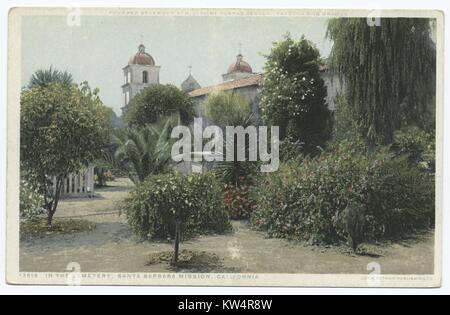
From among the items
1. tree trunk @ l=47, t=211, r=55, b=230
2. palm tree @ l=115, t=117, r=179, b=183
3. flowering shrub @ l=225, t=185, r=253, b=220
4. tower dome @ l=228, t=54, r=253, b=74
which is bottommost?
tree trunk @ l=47, t=211, r=55, b=230

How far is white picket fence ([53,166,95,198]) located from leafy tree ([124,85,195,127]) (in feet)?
4.56

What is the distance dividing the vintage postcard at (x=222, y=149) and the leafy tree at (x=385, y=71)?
0.02 metres

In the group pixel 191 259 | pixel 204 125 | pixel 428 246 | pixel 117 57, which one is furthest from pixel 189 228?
pixel 428 246

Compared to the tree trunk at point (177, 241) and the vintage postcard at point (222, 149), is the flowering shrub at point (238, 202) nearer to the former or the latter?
the vintage postcard at point (222, 149)

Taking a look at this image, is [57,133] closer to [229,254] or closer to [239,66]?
[239,66]

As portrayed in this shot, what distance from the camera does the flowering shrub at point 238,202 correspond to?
8320 mm

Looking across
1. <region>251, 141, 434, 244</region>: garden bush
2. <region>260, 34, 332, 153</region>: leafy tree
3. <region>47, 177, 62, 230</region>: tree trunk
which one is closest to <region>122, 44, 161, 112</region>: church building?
<region>47, 177, 62, 230</region>: tree trunk

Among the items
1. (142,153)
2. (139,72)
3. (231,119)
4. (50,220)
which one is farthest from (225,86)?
(50,220)

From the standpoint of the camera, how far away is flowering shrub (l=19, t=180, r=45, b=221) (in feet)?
25.8

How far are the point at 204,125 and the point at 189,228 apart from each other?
6.26ft

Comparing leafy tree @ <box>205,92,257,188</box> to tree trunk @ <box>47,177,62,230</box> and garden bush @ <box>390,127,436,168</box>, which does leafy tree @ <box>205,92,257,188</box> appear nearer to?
garden bush @ <box>390,127,436,168</box>

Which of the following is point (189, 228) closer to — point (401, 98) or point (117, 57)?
point (117, 57)

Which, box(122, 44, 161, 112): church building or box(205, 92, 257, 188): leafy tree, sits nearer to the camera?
box(122, 44, 161, 112): church building

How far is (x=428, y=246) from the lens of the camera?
7.74 meters
